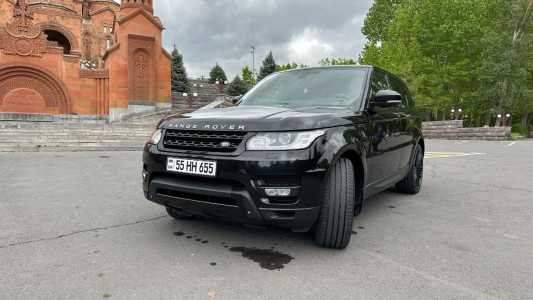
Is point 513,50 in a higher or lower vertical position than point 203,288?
higher

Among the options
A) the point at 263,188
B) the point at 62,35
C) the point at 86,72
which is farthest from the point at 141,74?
the point at 263,188

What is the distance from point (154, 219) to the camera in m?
3.79

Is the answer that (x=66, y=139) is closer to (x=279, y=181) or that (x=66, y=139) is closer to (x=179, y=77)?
(x=279, y=181)

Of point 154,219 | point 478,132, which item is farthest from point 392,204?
point 478,132

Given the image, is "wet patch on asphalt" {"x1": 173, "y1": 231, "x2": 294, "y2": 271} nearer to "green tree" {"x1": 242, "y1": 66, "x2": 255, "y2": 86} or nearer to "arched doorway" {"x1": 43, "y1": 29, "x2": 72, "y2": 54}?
"arched doorway" {"x1": 43, "y1": 29, "x2": 72, "y2": 54}

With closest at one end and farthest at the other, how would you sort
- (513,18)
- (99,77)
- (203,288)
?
(203,288), (99,77), (513,18)

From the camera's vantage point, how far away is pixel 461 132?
20.4 meters

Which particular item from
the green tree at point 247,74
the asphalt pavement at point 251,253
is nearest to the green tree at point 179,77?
the green tree at point 247,74

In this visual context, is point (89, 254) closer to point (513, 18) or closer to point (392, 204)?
point (392, 204)

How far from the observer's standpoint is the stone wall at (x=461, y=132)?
64.9 feet

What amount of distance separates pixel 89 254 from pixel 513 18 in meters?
37.2

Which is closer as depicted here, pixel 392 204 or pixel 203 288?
pixel 203 288

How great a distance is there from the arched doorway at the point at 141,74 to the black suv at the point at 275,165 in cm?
2029

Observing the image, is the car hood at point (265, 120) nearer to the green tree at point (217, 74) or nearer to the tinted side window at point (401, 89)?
the tinted side window at point (401, 89)
